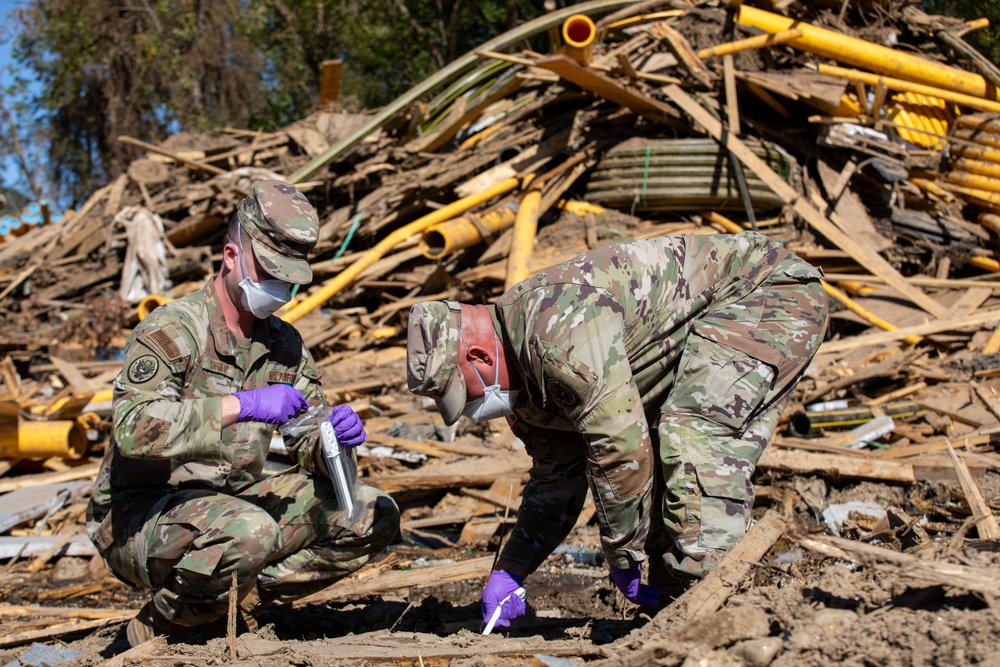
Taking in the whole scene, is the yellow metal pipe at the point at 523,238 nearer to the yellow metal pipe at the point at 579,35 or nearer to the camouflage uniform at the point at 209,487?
the yellow metal pipe at the point at 579,35

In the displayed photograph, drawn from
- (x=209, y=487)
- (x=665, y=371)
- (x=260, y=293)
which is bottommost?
(x=209, y=487)

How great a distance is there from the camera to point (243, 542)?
331 centimetres

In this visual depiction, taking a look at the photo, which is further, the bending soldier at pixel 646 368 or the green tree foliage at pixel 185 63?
the green tree foliage at pixel 185 63

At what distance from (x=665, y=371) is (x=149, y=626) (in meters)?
2.41

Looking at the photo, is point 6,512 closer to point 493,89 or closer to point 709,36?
point 493,89

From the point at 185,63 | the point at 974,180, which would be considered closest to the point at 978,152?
the point at 974,180

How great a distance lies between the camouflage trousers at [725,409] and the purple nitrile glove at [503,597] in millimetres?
680

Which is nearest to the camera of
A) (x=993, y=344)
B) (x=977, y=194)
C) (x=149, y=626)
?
(x=149, y=626)

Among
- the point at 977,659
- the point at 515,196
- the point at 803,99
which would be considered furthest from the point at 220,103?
the point at 977,659

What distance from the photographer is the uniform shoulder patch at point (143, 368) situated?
332 cm

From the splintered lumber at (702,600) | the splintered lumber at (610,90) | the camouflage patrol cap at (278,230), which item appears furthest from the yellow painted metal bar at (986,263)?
the camouflage patrol cap at (278,230)

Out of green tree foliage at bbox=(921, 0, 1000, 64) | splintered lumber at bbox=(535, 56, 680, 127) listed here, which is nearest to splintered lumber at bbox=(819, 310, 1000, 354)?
splintered lumber at bbox=(535, 56, 680, 127)

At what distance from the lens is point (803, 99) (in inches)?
326

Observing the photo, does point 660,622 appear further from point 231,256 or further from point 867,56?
point 867,56
